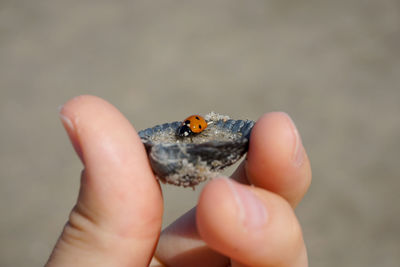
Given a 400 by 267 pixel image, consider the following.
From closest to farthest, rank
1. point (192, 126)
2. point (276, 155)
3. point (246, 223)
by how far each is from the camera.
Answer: point (246, 223) < point (276, 155) < point (192, 126)

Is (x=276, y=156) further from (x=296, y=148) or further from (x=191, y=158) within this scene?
(x=191, y=158)

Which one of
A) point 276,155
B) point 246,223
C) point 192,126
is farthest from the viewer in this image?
point 192,126

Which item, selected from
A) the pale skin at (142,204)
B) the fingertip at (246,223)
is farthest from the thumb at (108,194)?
the fingertip at (246,223)

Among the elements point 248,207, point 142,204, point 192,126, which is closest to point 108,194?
point 142,204

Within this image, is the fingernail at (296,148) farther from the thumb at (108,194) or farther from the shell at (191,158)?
the thumb at (108,194)

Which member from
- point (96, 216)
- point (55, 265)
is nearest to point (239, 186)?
point (96, 216)

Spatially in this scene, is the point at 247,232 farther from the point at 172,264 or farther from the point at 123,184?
the point at 172,264

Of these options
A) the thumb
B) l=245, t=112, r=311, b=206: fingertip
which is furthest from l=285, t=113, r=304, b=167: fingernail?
the thumb
